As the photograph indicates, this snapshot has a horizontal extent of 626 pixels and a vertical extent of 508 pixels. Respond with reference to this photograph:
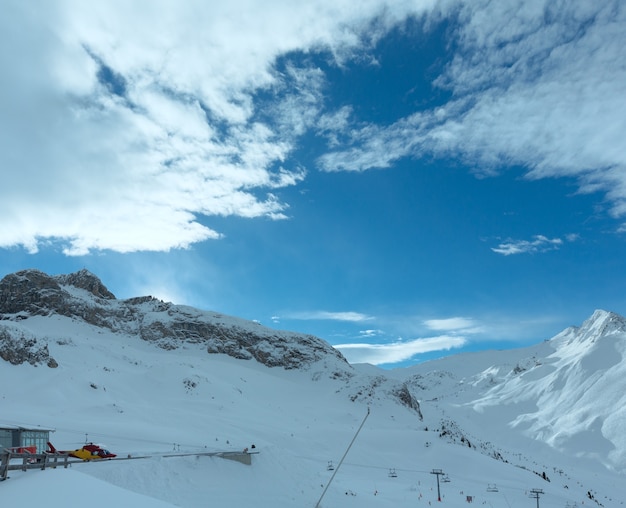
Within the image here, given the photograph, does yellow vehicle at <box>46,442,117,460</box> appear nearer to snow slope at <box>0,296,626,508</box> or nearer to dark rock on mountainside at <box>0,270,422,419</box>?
snow slope at <box>0,296,626,508</box>

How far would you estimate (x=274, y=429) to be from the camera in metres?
55.9

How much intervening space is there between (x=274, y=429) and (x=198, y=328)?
2235 inches

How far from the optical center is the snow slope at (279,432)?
24.1 meters

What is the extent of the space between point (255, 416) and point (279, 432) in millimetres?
8806

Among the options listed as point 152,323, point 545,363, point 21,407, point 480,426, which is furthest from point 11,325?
point 545,363

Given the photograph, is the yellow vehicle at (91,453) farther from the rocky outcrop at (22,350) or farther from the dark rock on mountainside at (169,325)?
the dark rock on mountainside at (169,325)

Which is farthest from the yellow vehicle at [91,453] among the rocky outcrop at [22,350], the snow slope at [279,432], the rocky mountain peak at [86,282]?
the rocky mountain peak at [86,282]

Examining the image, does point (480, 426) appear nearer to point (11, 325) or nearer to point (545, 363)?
point (545, 363)

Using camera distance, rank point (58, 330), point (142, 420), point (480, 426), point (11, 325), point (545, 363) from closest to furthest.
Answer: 1. point (142, 420)
2. point (11, 325)
3. point (58, 330)
4. point (480, 426)
5. point (545, 363)

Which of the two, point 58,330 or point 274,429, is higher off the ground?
point 58,330

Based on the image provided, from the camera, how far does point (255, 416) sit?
62656 mm

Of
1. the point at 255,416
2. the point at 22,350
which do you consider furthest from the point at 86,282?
the point at 255,416

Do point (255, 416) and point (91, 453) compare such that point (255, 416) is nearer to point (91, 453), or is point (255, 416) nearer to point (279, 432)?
point (279, 432)

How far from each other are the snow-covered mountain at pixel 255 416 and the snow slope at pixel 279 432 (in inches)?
7.3
